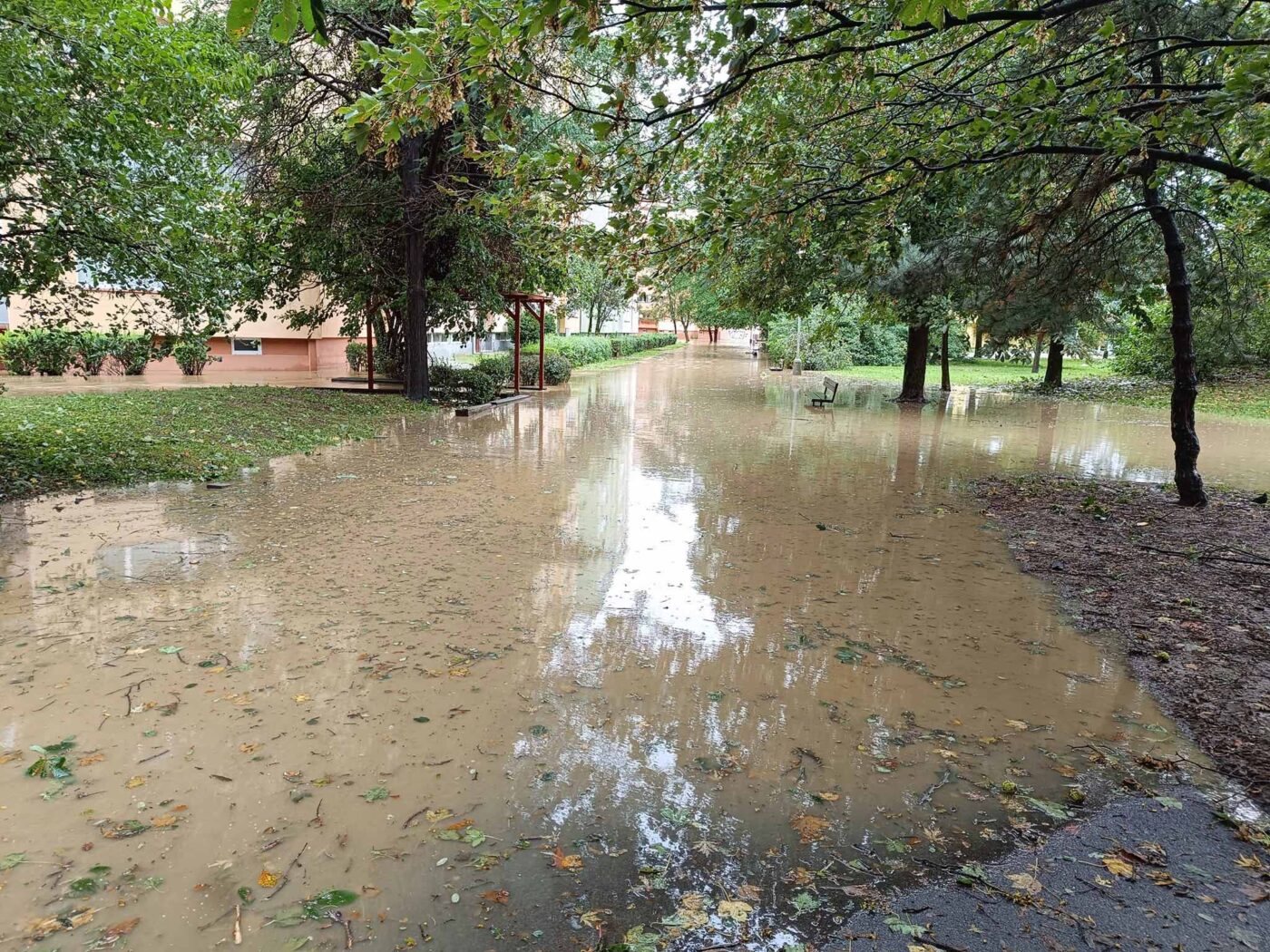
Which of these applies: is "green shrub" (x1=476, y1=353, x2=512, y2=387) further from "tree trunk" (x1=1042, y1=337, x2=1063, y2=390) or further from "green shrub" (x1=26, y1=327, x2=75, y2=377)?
"tree trunk" (x1=1042, y1=337, x2=1063, y2=390)

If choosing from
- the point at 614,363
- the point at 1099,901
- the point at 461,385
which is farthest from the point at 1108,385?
the point at 1099,901

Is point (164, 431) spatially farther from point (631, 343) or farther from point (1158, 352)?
point (631, 343)

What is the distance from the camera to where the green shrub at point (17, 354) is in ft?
67.4

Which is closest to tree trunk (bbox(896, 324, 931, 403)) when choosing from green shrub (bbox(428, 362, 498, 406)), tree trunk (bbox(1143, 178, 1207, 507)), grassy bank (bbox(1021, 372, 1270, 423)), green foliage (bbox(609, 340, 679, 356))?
grassy bank (bbox(1021, 372, 1270, 423))

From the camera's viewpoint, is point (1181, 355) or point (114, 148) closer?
point (114, 148)

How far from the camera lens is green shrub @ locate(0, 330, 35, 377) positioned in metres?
20.5

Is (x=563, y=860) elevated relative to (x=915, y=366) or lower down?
lower down

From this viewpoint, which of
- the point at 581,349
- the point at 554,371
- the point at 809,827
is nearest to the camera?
→ the point at 809,827

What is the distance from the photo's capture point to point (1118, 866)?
2975mm

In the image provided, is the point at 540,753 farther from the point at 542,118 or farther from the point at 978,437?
the point at 542,118

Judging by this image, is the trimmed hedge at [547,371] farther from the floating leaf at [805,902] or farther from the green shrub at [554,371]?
the floating leaf at [805,902]

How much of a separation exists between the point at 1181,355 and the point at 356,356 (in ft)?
82.4

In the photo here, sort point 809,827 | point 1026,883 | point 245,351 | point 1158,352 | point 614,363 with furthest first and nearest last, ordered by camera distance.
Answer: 1. point 614,363
2. point 245,351
3. point 1158,352
4. point 809,827
5. point 1026,883

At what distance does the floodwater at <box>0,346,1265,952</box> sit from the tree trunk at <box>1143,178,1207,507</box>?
8.75 feet
